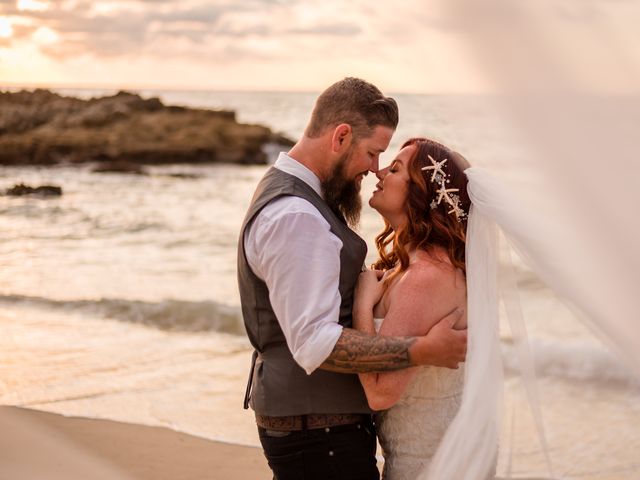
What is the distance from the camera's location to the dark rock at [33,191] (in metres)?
22.4

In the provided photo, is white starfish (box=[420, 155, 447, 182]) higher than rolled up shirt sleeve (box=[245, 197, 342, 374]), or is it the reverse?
white starfish (box=[420, 155, 447, 182])

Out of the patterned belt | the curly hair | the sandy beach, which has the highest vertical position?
the curly hair

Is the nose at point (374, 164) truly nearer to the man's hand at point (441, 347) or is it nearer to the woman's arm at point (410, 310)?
the woman's arm at point (410, 310)

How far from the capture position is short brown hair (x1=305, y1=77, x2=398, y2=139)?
2.94 metres

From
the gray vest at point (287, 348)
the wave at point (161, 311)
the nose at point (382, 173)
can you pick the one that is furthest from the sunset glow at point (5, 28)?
the gray vest at point (287, 348)

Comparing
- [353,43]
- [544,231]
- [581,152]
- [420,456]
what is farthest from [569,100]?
[420,456]

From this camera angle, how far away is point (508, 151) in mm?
2424

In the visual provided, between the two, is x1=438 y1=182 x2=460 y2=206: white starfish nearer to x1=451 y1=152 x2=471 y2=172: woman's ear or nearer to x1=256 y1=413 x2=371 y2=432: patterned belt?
x1=451 y1=152 x2=471 y2=172: woman's ear

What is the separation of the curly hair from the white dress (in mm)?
382

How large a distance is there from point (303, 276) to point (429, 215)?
0.60 metres

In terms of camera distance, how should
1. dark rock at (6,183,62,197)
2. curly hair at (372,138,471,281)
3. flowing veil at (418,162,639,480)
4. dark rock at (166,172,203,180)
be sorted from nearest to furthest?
flowing veil at (418,162,639,480) < curly hair at (372,138,471,281) < dark rock at (6,183,62,197) < dark rock at (166,172,203,180)

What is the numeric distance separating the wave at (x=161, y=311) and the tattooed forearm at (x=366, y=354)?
7232mm

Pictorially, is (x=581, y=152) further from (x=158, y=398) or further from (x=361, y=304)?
(x=158, y=398)

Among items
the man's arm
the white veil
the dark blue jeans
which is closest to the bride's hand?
the man's arm
